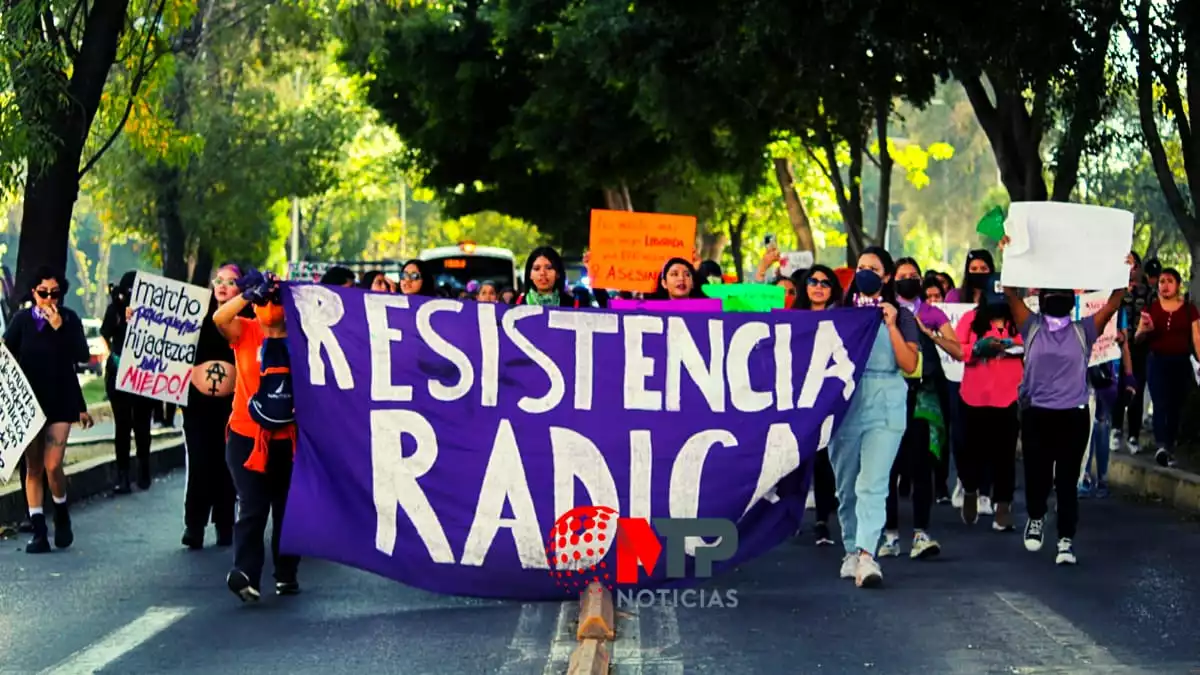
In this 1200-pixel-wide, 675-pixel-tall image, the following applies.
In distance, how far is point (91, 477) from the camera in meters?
16.1

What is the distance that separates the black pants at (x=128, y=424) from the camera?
15852mm

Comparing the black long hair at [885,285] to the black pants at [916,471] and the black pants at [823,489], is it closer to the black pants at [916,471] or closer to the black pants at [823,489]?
the black pants at [916,471]

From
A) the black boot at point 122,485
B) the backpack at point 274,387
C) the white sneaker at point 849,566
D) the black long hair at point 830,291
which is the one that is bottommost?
the black boot at point 122,485

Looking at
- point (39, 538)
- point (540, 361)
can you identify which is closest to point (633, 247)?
point (39, 538)

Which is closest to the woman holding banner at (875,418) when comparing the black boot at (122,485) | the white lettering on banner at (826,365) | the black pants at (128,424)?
the white lettering on banner at (826,365)

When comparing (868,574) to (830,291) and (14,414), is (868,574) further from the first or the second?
(14,414)

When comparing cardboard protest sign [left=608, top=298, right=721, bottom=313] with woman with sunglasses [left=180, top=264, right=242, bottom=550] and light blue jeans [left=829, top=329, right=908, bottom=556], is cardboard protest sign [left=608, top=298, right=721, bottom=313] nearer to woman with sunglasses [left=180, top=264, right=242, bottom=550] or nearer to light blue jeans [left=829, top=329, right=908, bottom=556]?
light blue jeans [left=829, top=329, right=908, bottom=556]

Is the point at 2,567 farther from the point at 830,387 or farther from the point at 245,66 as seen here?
the point at 245,66

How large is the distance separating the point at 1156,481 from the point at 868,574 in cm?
627

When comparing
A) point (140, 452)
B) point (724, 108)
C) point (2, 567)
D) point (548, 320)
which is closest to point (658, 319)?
point (548, 320)

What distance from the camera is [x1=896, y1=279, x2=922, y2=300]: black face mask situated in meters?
11.0

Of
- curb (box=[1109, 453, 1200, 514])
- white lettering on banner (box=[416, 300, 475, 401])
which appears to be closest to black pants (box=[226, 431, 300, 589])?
white lettering on banner (box=[416, 300, 475, 401])

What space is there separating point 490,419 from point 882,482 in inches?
86.4

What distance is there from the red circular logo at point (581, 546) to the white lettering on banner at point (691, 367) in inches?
27.5
